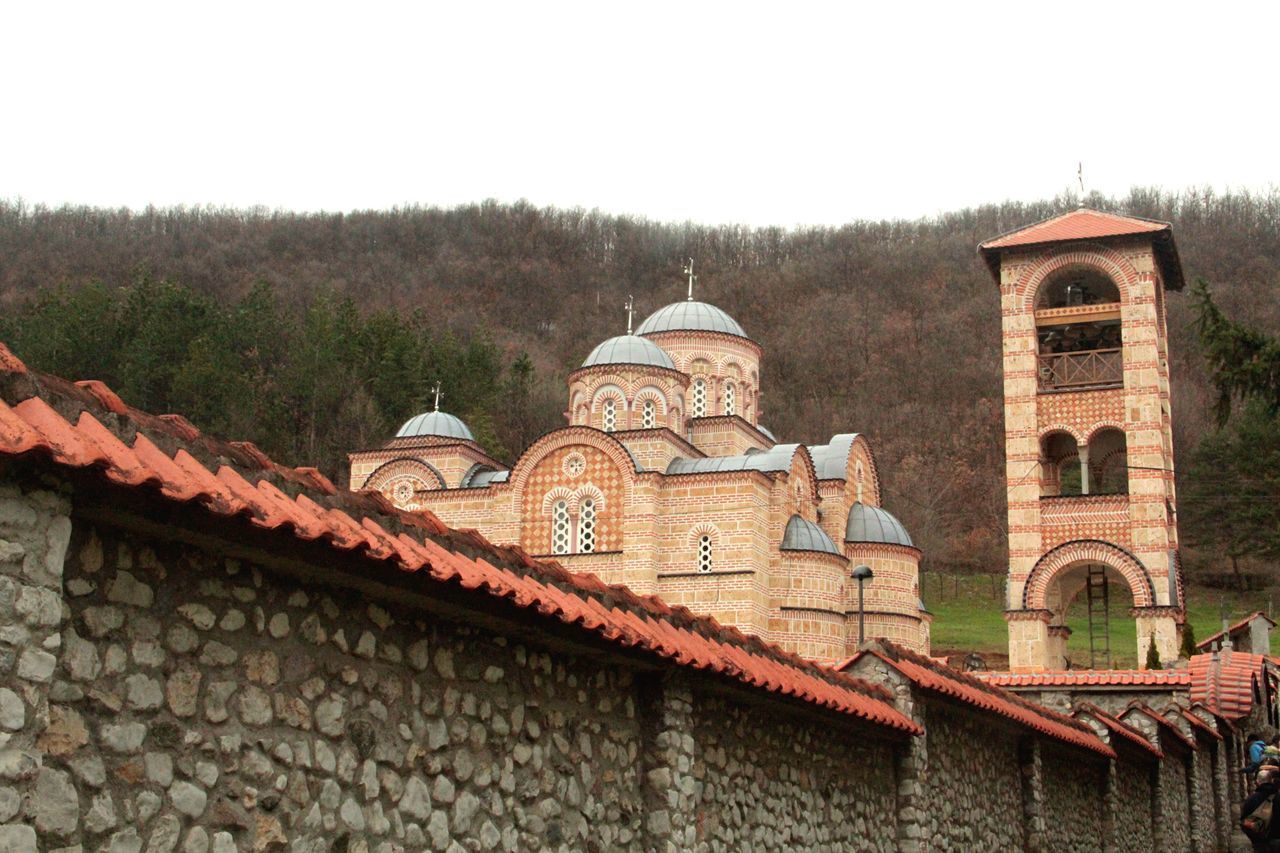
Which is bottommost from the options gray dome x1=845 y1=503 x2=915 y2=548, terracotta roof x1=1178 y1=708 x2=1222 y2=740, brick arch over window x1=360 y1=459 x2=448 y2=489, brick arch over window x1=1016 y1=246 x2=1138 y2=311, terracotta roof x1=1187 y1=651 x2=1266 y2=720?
terracotta roof x1=1178 y1=708 x2=1222 y2=740

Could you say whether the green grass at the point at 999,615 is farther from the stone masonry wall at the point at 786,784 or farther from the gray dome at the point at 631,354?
the stone masonry wall at the point at 786,784

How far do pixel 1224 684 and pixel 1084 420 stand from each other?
10089 mm

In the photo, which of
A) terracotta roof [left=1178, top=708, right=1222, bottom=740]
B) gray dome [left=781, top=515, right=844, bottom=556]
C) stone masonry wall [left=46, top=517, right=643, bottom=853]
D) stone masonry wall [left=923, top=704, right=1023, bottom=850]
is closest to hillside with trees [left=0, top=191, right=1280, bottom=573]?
gray dome [left=781, top=515, right=844, bottom=556]

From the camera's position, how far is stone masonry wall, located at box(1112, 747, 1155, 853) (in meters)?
13.4

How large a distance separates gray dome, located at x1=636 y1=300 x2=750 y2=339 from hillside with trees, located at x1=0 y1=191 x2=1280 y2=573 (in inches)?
384

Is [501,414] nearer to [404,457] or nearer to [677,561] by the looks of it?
[404,457]

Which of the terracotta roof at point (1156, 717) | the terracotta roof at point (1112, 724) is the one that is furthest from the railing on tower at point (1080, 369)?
the terracotta roof at point (1112, 724)

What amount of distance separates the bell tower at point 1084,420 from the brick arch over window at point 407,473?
11.3 m

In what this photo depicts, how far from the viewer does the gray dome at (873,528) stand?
28797 millimetres

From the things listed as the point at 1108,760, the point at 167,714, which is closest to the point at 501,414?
the point at 1108,760

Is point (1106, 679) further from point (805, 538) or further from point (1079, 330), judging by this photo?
point (1079, 330)

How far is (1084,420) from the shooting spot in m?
27.3

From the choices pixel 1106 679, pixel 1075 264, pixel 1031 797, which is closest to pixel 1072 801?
pixel 1031 797

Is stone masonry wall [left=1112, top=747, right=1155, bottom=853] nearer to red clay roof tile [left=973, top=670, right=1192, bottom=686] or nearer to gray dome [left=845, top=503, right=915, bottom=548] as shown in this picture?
red clay roof tile [left=973, top=670, right=1192, bottom=686]
